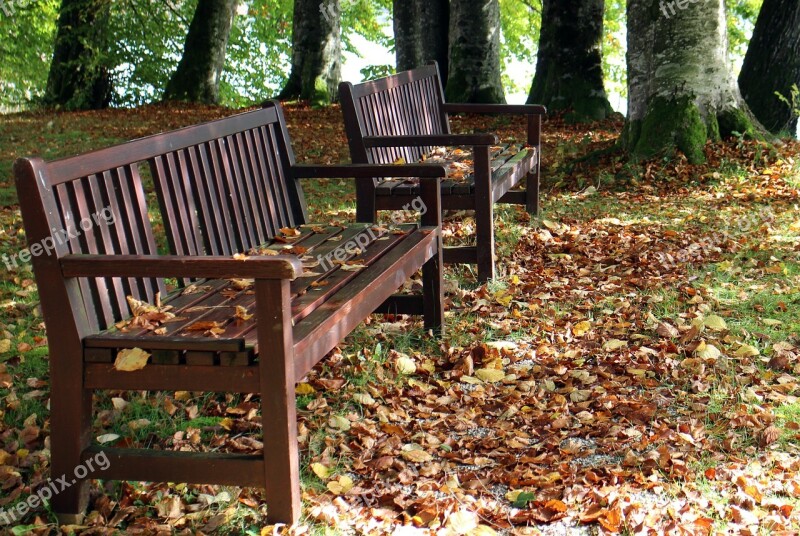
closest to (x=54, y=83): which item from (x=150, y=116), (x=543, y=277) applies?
(x=150, y=116)

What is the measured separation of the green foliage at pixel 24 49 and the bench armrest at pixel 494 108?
13702 millimetres

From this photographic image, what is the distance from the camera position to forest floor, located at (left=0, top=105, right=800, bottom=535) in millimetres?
2985

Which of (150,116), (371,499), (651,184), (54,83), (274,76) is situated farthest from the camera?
(274,76)

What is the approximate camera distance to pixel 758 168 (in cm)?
820

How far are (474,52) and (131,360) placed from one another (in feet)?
35.7

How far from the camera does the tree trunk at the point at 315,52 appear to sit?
50.4 feet

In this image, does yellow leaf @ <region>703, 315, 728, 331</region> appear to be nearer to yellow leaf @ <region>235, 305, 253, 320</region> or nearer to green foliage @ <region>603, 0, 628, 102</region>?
yellow leaf @ <region>235, 305, 253, 320</region>

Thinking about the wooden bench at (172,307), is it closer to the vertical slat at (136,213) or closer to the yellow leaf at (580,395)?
the vertical slat at (136,213)

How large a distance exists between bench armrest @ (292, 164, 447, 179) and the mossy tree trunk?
10.6 meters

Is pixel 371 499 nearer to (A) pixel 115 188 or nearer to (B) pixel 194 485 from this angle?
(B) pixel 194 485

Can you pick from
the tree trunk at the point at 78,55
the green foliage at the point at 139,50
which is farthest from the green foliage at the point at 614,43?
the tree trunk at the point at 78,55

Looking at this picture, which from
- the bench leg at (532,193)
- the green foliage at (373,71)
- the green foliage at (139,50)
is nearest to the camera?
the bench leg at (532,193)

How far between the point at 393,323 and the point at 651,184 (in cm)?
401

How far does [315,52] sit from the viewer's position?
1548 cm
